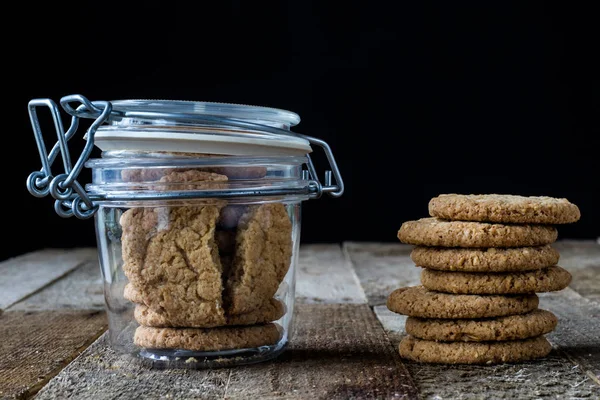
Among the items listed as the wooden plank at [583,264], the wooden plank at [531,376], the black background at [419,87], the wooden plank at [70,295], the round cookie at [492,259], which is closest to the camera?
the wooden plank at [531,376]

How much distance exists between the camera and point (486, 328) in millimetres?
1188

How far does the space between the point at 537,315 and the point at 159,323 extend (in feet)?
2.04

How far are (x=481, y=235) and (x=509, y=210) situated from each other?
0.06 metres

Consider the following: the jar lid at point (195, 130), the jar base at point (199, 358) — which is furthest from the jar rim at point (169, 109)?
the jar base at point (199, 358)

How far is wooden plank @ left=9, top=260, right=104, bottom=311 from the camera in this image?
6.01 feet

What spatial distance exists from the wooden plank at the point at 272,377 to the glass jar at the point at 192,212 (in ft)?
0.15

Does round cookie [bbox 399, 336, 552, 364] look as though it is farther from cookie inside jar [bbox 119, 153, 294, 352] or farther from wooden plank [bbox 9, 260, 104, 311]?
wooden plank [bbox 9, 260, 104, 311]

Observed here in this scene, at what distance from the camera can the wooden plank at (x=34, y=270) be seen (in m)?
2.04

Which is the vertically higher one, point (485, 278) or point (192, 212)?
point (192, 212)

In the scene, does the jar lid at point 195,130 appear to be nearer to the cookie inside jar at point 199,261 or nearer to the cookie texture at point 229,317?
the cookie inside jar at point 199,261

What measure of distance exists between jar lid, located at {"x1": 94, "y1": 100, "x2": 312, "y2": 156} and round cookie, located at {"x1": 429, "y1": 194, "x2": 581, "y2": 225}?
0.27m

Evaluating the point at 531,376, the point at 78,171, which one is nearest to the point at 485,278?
the point at 531,376

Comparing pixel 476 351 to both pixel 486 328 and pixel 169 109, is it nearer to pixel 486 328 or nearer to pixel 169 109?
pixel 486 328

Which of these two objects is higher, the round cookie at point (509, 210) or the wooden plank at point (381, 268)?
the round cookie at point (509, 210)
